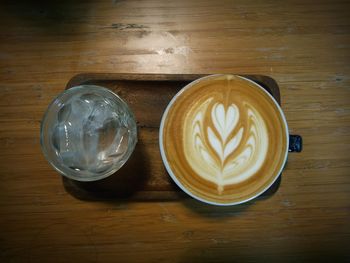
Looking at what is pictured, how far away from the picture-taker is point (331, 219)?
0.82 m

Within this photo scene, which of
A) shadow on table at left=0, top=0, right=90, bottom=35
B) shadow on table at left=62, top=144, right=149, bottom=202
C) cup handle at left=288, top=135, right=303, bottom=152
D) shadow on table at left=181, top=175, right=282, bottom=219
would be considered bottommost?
shadow on table at left=181, top=175, right=282, bottom=219

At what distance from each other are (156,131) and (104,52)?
289 millimetres

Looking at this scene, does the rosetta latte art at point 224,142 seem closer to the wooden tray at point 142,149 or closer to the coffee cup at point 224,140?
the coffee cup at point 224,140

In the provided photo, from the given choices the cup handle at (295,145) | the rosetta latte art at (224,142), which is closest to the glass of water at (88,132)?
the rosetta latte art at (224,142)

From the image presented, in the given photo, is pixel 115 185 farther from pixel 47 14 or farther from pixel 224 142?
pixel 47 14

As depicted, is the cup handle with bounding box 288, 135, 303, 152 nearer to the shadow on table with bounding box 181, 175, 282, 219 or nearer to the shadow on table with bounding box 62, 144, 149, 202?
the shadow on table with bounding box 181, 175, 282, 219

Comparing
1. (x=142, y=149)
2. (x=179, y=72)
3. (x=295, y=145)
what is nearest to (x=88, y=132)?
(x=142, y=149)

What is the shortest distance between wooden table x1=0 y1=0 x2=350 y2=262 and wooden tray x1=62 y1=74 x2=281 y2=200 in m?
0.04

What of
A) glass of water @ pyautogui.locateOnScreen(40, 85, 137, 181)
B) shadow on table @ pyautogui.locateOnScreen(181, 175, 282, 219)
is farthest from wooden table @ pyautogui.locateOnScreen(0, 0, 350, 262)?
glass of water @ pyautogui.locateOnScreen(40, 85, 137, 181)

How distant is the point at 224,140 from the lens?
70 centimetres

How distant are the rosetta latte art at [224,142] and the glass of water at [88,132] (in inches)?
6.1

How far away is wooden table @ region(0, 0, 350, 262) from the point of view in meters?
0.79

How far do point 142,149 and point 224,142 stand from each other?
221 mm

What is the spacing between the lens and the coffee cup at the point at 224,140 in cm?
68
